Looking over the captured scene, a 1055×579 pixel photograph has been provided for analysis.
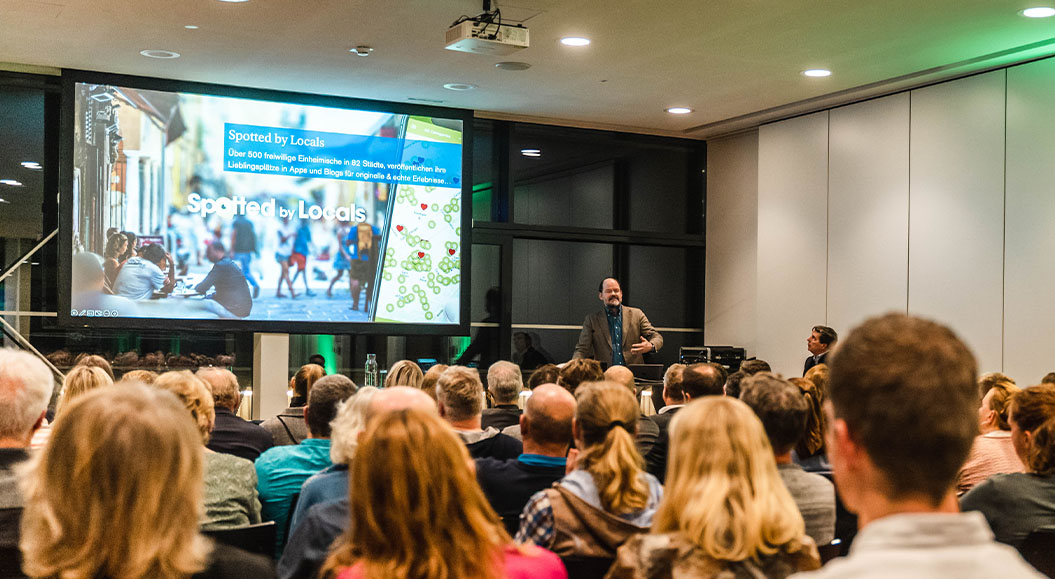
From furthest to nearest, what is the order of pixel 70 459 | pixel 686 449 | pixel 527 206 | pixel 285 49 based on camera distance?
1. pixel 527 206
2. pixel 285 49
3. pixel 686 449
4. pixel 70 459

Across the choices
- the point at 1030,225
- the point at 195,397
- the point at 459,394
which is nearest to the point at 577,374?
the point at 459,394

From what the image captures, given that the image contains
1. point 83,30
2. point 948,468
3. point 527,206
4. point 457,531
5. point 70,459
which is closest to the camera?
point 948,468

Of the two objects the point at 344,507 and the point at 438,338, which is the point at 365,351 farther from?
the point at 344,507

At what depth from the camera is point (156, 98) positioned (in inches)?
330

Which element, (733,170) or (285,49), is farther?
(733,170)

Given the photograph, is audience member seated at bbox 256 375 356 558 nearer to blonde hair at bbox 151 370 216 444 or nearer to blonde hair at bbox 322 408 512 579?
blonde hair at bbox 151 370 216 444

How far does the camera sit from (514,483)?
3.14 meters

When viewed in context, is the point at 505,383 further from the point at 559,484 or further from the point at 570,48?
the point at 570,48

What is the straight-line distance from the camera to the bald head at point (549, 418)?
3.13 metres

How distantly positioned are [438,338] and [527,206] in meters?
1.61

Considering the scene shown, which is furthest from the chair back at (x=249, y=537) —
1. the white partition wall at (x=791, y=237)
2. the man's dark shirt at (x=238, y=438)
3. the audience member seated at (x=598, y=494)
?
the white partition wall at (x=791, y=237)

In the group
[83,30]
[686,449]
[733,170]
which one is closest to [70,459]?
[686,449]

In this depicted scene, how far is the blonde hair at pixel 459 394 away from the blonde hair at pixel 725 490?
1.85 metres

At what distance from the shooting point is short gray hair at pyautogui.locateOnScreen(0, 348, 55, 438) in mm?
2547
